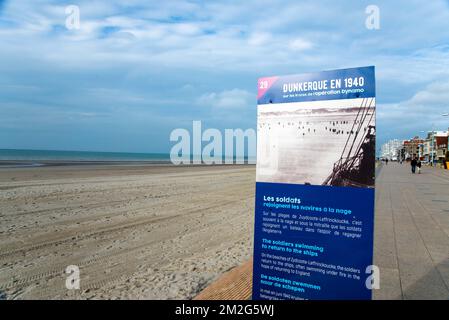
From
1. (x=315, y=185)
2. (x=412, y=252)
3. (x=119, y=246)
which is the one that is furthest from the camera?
(x=119, y=246)

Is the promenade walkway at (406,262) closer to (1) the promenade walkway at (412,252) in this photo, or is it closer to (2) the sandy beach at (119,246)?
(1) the promenade walkway at (412,252)

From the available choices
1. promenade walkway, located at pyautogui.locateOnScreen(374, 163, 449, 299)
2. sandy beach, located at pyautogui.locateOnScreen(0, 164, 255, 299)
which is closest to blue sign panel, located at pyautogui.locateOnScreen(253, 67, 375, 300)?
promenade walkway, located at pyautogui.locateOnScreen(374, 163, 449, 299)

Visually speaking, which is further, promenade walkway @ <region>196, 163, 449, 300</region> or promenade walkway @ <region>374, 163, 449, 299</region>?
promenade walkway @ <region>374, 163, 449, 299</region>

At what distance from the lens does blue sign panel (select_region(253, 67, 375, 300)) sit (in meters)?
2.86

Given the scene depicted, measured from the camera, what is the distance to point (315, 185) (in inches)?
122

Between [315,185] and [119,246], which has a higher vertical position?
[315,185]

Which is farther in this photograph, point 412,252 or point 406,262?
point 412,252

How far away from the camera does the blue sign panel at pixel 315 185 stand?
9.37 feet

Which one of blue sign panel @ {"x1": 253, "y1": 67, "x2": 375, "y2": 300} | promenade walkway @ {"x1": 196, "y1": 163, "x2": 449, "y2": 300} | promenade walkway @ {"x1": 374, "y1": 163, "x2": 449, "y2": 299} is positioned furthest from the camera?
promenade walkway @ {"x1": 374, "y1": 163, "x2": 449, "y2": 299}

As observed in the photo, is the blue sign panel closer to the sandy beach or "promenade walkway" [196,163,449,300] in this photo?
"promenade walkway" [196,163,449,300]

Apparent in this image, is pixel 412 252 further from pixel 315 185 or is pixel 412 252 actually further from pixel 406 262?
pixel 315 185

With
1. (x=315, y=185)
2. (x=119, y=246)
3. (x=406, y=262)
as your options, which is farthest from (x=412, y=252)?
(x=119, y=246)
